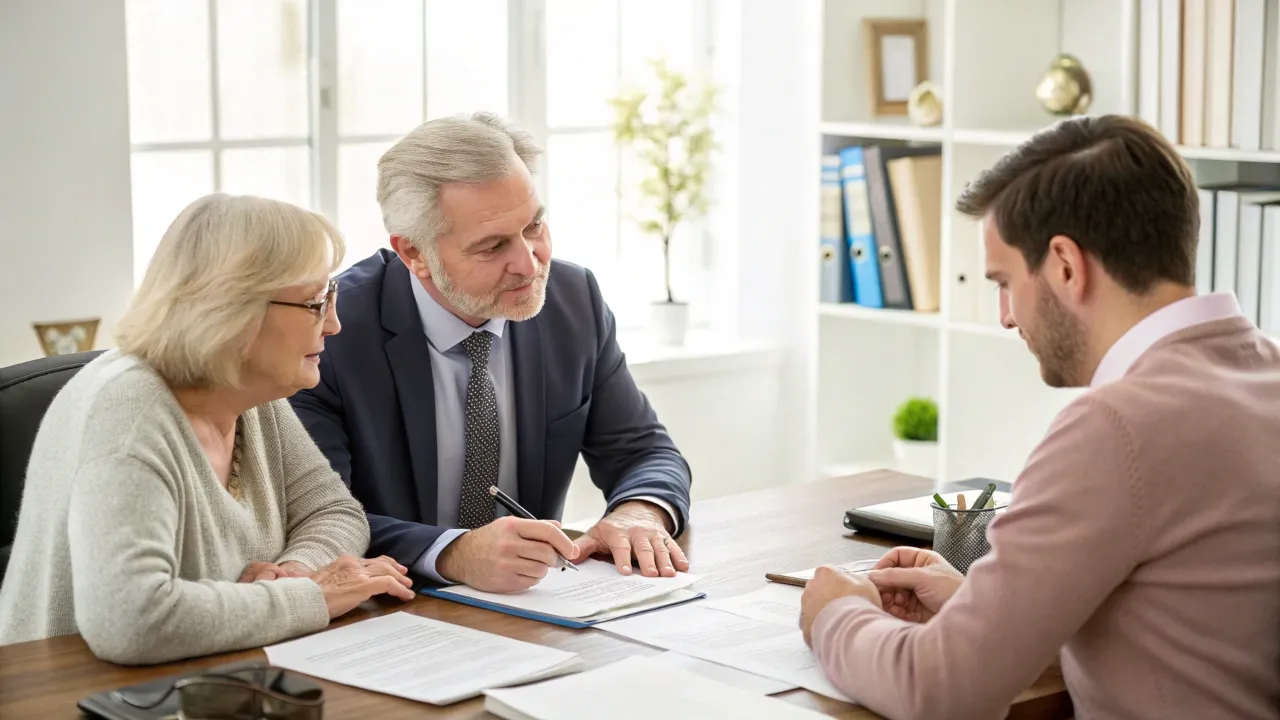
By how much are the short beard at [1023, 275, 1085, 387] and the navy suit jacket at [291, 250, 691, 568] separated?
2.62ft

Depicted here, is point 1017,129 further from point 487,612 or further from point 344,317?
point 487,612

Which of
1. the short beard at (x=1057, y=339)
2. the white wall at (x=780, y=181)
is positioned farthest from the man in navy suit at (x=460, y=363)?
the white wall at (x=780, y=181)

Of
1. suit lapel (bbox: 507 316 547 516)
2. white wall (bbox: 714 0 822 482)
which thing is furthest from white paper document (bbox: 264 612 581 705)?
white wall (bbox: 714 0 822 482)

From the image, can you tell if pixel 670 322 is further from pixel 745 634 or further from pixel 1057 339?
pixel 1057 339

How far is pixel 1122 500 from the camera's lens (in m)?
1.48

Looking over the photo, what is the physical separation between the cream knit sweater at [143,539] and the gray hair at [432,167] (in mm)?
486

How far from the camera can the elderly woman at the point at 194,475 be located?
1716mm

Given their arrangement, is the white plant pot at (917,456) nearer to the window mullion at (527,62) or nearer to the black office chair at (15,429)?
the window mullion at (527,62)

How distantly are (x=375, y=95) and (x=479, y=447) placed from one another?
153cm

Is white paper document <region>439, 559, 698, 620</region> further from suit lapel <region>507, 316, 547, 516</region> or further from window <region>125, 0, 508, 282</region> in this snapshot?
window <region>125, 0, 508, 282</region>

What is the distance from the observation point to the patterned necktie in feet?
8.08

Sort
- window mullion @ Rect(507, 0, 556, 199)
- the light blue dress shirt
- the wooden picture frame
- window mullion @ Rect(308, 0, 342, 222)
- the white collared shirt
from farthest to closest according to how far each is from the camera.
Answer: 1. the wooden picture frame
2. window mullion @ Rect(507, 0, 556, 199)
3. window mullion @ Rect(308, 0, 342, 222)
4. the light blue dress shirt
5. the white collared shirt

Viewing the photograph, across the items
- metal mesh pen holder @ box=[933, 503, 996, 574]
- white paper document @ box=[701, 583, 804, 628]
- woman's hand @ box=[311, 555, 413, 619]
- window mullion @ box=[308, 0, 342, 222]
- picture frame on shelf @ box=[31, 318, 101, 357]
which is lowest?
white paper document @ box=[701, 583, 804, 628]

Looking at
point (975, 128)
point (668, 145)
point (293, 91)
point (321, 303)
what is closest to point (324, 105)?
point (293, 91)
